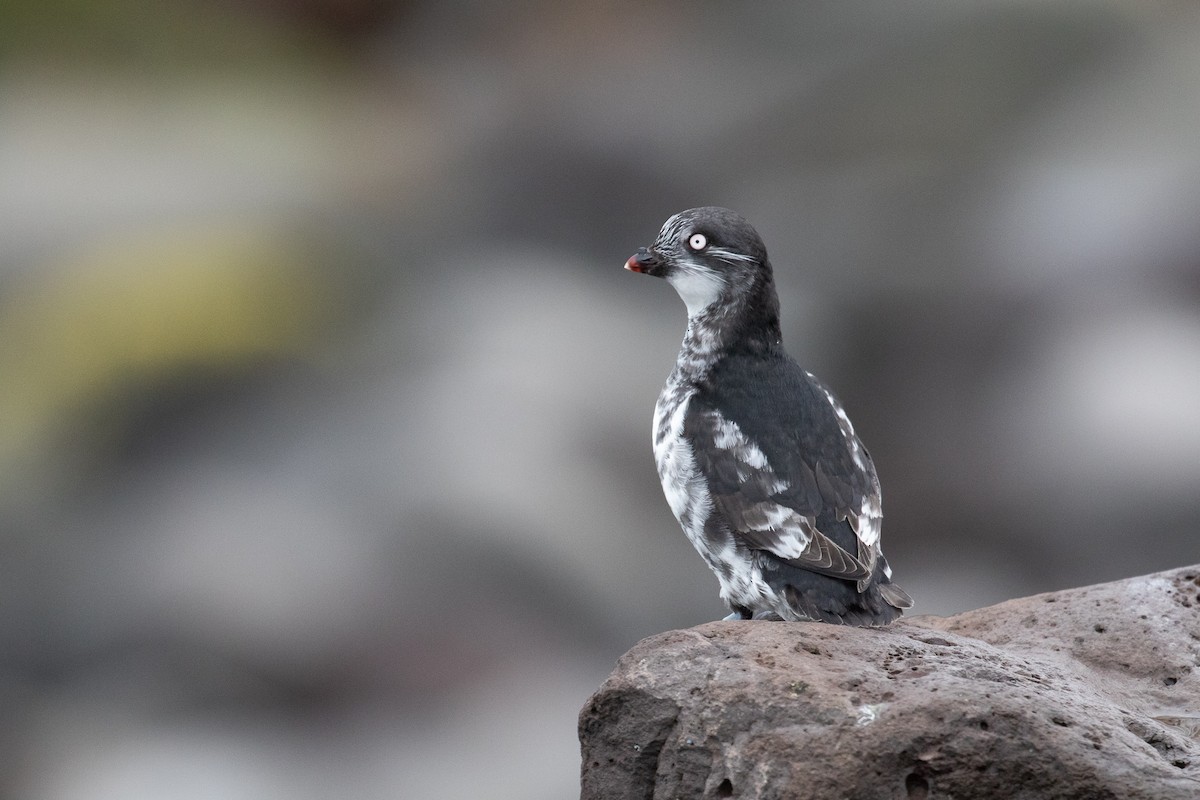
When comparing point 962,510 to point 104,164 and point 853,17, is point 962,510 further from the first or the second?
point 104,164

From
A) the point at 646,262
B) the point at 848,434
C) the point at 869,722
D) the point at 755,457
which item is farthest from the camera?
the point at 646,262

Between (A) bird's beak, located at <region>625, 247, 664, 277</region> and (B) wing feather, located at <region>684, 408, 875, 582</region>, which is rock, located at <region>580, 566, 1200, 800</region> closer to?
(B) wing feather, located at <region>684, 408, 875, 582</region>

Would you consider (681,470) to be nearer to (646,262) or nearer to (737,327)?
(737,327)

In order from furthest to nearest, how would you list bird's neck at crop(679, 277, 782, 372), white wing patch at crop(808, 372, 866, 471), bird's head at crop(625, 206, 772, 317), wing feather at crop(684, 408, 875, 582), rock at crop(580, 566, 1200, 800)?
bird's neck at crop(679, 277, 782, 372) < bird's head at crop(625, 206, 772, 317) < white wing patch at crop(808, 372, 866, 471) < wing feather at crop(684, 408, 875, 582) < rock at crop(580, 566, 1200, 800)

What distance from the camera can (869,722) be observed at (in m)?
4.54

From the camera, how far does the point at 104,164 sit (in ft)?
64.0

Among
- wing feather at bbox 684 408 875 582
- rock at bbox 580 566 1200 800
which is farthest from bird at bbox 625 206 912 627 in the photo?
rock at bbox 580 566 1200 800

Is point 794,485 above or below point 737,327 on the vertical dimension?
below

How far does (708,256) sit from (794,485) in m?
1.20

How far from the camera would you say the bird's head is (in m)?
6.43

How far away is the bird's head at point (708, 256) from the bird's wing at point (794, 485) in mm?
565

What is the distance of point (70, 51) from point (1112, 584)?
17.4m

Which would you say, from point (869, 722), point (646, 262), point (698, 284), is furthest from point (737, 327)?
point (869, 722)

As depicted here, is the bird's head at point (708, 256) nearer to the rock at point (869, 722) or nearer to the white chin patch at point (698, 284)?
the white chin patch at point (698, 284)
